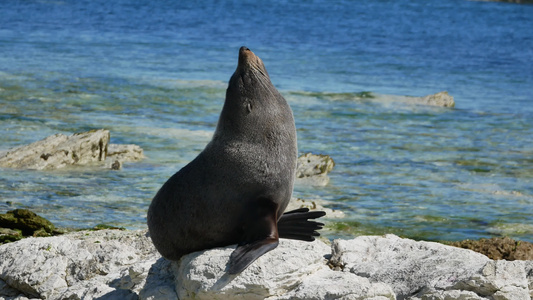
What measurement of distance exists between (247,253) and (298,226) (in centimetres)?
109

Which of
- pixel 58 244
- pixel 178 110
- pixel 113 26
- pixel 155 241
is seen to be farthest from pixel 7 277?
pixel 113 26

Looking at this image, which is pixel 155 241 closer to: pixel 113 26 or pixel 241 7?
pixel 113 26

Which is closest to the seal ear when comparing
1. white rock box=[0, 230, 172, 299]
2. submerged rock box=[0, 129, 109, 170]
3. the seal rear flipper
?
the seal rear flipper

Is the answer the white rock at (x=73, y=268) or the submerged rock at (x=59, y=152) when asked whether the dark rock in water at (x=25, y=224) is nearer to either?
the white rock at (x=73, y=268)

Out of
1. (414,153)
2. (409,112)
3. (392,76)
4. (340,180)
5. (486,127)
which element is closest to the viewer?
(340,180)

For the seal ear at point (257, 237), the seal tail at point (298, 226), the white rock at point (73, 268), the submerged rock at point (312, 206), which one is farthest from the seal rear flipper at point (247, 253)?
the submerged rock at point (312, 206)

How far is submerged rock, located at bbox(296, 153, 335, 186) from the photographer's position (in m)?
12.2

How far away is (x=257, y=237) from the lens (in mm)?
5219

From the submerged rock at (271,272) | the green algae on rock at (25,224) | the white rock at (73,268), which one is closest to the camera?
the submerged rock at (271,272)

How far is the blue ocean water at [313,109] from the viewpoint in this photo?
10.7m

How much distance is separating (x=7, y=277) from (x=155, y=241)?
118cm

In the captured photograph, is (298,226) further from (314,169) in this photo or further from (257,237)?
(314,169)

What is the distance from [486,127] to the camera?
61.6 ft

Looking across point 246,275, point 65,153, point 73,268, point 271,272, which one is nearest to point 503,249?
point 271,272
